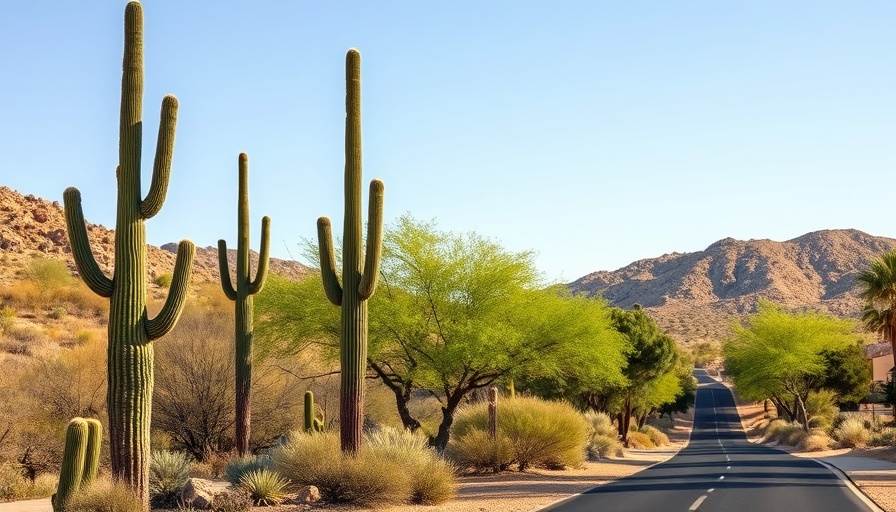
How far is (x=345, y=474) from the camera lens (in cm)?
1766

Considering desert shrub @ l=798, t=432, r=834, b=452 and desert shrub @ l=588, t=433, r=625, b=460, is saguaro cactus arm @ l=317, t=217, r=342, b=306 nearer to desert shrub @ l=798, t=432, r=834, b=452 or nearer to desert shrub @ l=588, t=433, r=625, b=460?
desert shrub @ l=588, t=433, r=625, b=460

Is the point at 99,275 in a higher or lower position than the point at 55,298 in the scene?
lower

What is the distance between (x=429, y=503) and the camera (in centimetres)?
1873

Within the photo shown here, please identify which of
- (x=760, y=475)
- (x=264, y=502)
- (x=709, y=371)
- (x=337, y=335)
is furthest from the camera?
(x=709, y=371)

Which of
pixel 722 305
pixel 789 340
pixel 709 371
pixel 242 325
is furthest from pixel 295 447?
pixel 722 305

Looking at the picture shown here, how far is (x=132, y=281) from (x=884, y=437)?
34.9 metres

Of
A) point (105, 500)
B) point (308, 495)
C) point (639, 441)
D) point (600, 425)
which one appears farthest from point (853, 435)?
point (105, 500)

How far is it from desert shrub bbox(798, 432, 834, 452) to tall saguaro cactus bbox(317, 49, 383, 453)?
3458 centimetres

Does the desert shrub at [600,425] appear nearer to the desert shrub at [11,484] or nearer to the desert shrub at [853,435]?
the desert shrub at [853,435]

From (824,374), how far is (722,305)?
102081mm

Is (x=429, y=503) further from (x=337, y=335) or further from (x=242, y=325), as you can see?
(x=337, y=335)

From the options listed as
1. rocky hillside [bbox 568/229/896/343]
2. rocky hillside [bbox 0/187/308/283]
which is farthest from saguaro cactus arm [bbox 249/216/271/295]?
rocky hillside [bbox 568/229/896/343]

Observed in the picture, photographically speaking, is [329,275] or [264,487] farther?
[329,275]

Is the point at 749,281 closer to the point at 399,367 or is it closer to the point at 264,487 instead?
the point at 399,367
